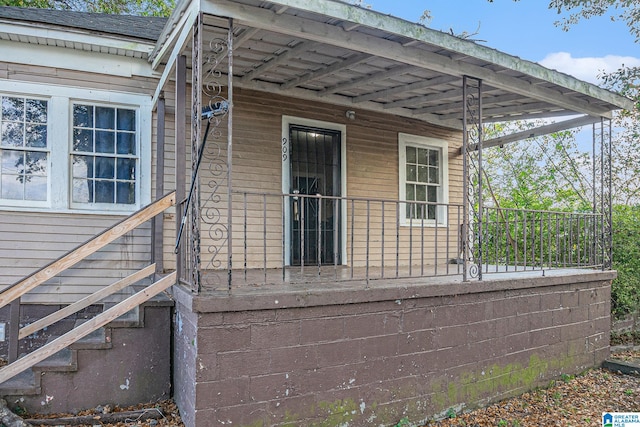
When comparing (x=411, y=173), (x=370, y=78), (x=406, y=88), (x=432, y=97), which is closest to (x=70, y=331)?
(x=370, y=78)

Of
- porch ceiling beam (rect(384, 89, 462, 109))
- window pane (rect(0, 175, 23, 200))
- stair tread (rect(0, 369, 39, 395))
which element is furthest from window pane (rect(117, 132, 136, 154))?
porch ceiling beam (rect(384, 89, 462, 109))

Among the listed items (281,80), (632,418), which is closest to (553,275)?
(632,418)

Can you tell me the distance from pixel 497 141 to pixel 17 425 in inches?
290

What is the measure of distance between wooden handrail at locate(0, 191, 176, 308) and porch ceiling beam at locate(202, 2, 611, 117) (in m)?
1.92

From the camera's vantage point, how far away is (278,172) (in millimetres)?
6246

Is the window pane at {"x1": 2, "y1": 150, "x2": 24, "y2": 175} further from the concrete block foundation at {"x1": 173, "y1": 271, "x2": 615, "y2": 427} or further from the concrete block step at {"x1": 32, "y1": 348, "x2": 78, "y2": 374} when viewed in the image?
the concrete block foundation at {"x1": 173, "y1": 271, "x2": 615, "y2": 427}

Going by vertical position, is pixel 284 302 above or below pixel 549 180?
below

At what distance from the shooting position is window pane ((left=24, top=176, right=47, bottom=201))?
5152mm

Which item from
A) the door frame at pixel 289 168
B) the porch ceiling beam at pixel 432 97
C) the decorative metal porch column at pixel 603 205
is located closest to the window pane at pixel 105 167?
the door frame at pixel 289 168

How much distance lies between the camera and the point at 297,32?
12.3ft

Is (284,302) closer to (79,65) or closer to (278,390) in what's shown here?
(278,390)

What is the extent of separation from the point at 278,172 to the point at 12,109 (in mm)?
3011

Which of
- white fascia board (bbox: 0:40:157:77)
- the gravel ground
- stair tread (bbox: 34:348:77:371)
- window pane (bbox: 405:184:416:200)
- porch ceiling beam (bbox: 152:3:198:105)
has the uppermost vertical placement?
white fascia board (bbox: 0:40:157:77)

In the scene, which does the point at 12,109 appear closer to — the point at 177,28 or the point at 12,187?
the point at 12,187
